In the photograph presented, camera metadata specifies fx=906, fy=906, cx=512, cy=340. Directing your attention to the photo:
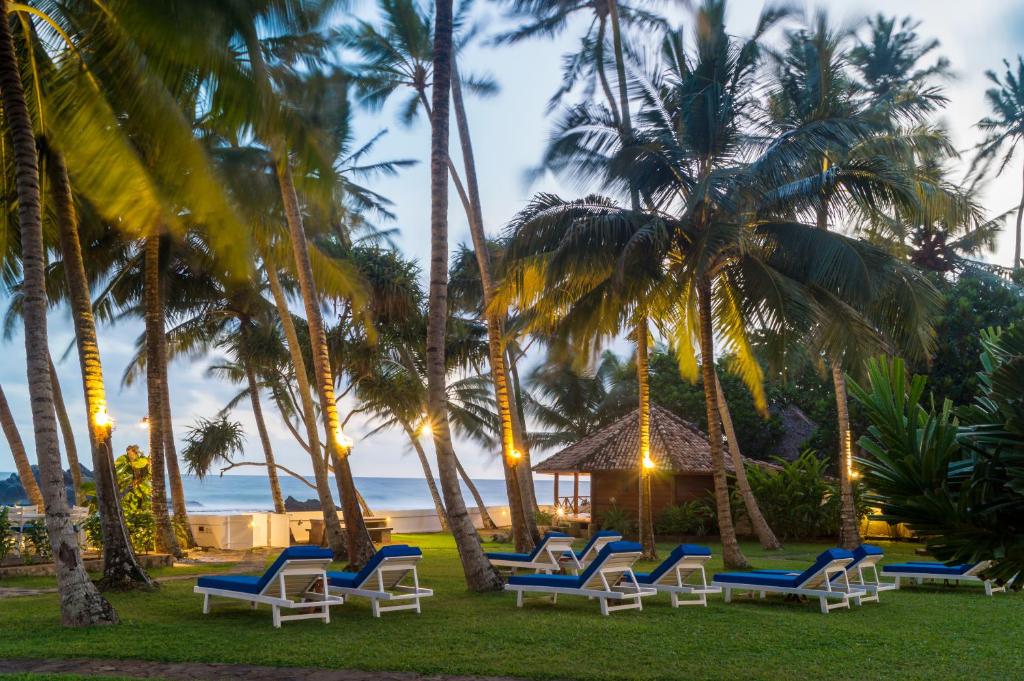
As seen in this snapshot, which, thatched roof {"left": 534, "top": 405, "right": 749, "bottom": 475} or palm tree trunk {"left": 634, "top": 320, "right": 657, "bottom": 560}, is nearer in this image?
palm tree trunk {"left": 634, "top": 320, "right": 657, "bottom": 560}

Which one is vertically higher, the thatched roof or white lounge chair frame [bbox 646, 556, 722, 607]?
the thatched roof

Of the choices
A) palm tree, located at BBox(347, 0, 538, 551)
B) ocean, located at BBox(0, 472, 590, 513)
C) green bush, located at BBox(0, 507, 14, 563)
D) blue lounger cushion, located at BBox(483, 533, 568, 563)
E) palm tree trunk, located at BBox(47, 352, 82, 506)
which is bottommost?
ocean, located at BBox(0, 472, 590, 513)

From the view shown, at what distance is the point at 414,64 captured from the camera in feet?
63.9

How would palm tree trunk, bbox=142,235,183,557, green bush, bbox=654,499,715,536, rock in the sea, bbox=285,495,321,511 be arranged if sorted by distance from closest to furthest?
palm tree trunk, bbox=142,235,183,557 → green bush, bbox=654,499,715,536 → rock in the sea, bbox=285,495,321,511

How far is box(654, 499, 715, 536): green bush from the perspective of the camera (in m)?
24.0

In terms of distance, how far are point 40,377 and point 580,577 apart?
6.20 meters

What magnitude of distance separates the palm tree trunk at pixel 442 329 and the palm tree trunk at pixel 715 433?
5133 mm

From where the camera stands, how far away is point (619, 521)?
24359mm

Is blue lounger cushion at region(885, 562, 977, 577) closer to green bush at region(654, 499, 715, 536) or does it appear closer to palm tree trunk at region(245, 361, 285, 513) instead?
green bush at region(654, 499, 715, 536)

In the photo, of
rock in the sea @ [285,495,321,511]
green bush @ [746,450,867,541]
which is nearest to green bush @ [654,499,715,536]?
green bush @ [746,450,867,541]

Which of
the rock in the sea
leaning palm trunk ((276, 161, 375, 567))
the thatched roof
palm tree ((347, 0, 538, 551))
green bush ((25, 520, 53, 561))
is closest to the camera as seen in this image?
green bush ((25, 520, 53, 561))

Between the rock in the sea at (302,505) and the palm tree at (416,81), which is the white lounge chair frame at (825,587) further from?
the rock in the sea at (302,505)

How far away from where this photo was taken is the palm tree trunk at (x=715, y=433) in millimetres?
15633

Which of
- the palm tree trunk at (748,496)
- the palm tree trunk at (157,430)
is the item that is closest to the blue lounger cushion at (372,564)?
the palm tree trunk at (157,430)
